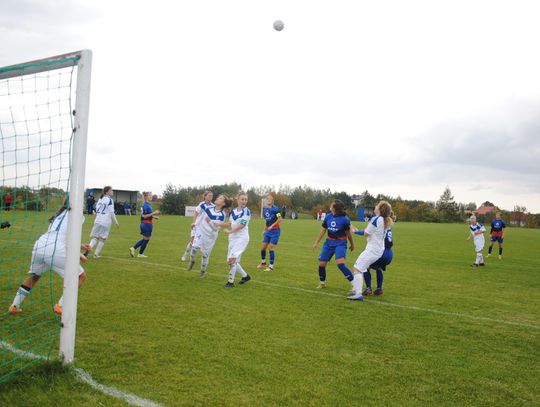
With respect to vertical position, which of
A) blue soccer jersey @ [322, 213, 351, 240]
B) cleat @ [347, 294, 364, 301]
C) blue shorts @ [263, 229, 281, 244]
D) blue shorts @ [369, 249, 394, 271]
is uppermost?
blue soccer jersey @ [322, 213, 351, 240]

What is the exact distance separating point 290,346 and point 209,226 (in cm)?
525

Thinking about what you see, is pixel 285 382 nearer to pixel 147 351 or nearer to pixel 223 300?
pixel 147 351

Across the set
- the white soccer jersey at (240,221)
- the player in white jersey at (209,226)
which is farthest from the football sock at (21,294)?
the player in white jersey at (209,226)

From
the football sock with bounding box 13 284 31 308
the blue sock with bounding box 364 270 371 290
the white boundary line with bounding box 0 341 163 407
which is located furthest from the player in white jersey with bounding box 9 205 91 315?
the blue sock with bounding box 364 270 371 290

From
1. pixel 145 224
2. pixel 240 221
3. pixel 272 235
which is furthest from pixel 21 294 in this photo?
pixel 272 235

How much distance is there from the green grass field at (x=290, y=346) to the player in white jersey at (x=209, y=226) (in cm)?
70

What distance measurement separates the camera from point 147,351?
4598 mm

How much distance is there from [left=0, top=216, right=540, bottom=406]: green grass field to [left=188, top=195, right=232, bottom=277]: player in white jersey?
70 cm

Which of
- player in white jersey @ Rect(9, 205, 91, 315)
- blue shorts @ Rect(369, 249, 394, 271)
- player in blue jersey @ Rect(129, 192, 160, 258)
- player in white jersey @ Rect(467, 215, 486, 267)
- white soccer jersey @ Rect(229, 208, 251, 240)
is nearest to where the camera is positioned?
player in white jersey @ Rect(9, 205, 91, 315)

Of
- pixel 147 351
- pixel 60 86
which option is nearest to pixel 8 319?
pixel 147 351

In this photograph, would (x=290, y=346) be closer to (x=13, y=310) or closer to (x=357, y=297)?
(x=357, y=297)

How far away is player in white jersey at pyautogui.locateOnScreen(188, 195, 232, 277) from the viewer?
31.0 ft

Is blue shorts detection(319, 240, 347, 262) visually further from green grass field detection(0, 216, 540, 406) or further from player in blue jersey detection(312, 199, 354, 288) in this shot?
green grass field detection(0, 216, 540, 406)

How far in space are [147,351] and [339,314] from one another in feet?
11.4
